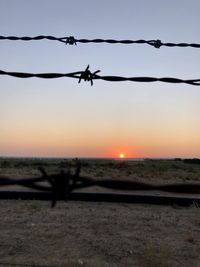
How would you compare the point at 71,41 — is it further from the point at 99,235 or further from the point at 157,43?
the point at 99,235

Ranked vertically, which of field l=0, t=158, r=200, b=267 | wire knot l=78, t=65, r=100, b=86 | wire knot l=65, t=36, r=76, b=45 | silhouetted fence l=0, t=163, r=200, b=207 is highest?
wire knot l=65, t=36, r=76, b=45

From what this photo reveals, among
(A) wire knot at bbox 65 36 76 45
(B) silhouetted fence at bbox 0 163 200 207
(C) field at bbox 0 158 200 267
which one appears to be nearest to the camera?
(B) silhouetted fence at bbox 0 163 200 207

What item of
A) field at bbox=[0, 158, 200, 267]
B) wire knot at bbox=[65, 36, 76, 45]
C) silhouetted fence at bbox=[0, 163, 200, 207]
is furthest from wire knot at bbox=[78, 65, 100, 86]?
field at bbox=[0, 158, 200, 267]

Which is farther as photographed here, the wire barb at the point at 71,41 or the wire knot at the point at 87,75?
the wire barb at the point at 71,41

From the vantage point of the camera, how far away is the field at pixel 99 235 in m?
10.9

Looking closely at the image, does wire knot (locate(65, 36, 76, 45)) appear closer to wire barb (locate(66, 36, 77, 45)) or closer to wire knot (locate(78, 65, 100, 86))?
wire barb (locate(66, 36, 77, 45))

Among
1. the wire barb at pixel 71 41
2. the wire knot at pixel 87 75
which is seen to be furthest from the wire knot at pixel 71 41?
the wire knot at pixel 87 75

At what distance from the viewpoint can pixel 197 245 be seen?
1261cm

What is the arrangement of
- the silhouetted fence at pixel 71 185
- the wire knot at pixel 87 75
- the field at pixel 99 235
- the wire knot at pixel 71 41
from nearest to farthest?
the silhouetted fence at pixel 71 185
the wire knot at pixel 87 75
the wire knot at pixel 71 41
the field at pixel 99 235

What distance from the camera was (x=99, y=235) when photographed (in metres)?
13.5

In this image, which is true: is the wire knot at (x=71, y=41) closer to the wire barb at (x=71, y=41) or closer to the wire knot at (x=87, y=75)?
the wire barb at (x=71, y=41)

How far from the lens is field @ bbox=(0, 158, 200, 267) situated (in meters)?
10.9

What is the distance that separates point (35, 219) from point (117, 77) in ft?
42.3

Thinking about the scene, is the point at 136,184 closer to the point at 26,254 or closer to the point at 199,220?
the point at 26,254
